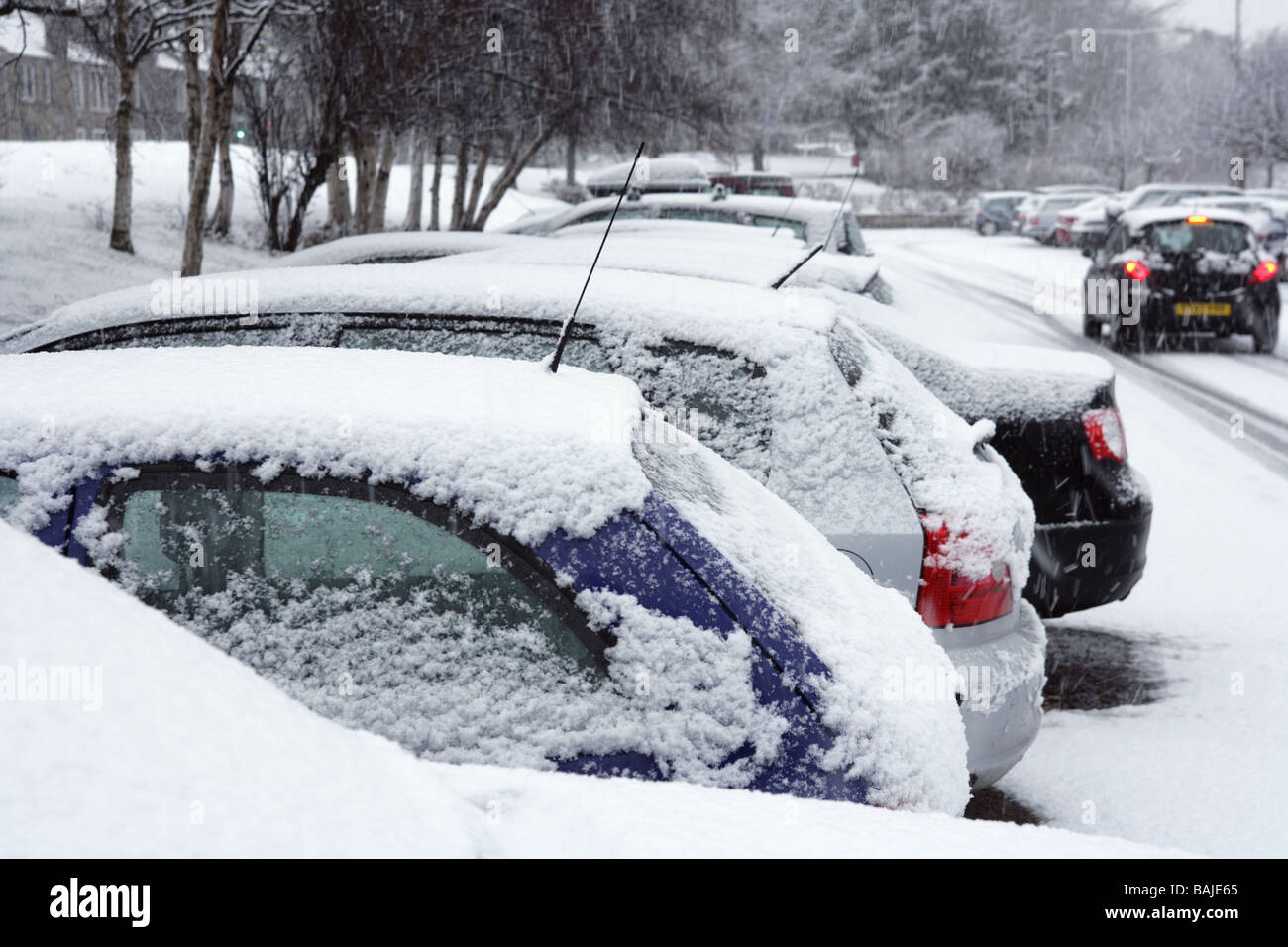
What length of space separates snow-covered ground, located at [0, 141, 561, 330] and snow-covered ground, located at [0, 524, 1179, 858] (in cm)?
1164

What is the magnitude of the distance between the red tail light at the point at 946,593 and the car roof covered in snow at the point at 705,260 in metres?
1.28

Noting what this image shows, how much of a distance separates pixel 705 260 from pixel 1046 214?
119 feet

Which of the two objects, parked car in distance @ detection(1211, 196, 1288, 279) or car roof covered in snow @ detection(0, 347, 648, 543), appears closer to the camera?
car roof covered in snow @ detection(0, 347, 648, 543)

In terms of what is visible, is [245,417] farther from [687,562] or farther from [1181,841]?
[1181,841]

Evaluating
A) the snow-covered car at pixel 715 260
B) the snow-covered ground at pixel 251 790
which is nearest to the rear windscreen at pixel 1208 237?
the snow-covered car at pixel 715 260

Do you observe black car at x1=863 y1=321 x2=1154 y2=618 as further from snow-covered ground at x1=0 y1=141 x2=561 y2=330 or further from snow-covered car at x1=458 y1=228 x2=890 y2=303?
snow-covered ground at x1=0 y1=141 x2=561 y2=330

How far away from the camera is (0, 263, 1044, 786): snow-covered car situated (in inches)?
144

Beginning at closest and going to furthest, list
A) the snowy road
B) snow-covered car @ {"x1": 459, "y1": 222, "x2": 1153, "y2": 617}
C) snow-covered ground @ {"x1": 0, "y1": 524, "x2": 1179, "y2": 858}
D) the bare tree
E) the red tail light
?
snow-covered ground @ {"x1": 0, "y1": 524, "x2": 1179, "y2": 858}, the red tail light, the snowy road, snow-covered car @ {"x1": 459, "y1": 222, "x2": 1153, "y2": 617}, the bare tree

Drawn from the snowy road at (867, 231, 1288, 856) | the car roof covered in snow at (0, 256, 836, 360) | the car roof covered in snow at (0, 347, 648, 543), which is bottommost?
the snowy road at (867, 231, 1288, 856)

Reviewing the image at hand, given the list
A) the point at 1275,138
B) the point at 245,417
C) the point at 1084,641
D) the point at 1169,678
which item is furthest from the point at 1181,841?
the point at 1275,138

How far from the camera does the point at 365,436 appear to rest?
2.42 meters

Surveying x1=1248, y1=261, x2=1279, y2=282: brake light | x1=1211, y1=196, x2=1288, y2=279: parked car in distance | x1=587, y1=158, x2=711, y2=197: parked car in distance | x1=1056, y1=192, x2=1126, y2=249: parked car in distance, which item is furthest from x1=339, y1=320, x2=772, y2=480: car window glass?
x1=1056, y1=192, x2=1126, y2=249: parked car in distance

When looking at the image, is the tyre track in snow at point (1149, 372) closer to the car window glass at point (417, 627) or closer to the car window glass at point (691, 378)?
the car window glass at point (691, 378)

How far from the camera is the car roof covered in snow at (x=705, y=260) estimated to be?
5.33 metres
